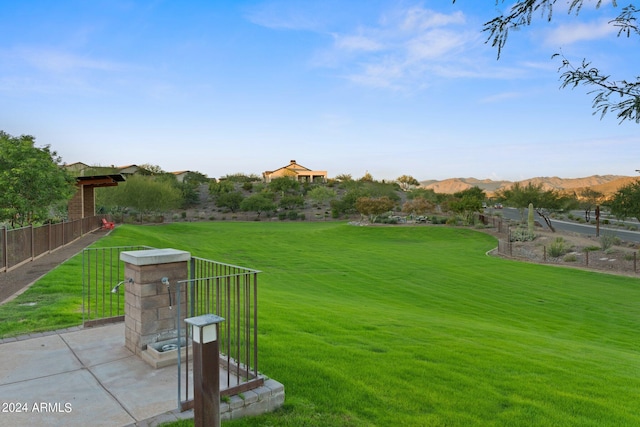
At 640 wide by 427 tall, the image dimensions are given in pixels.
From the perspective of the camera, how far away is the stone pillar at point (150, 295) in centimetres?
543

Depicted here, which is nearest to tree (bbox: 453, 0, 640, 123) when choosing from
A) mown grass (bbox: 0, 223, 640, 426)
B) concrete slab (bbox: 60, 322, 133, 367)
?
mown grass (bbox: 0, 223, 640, 426)

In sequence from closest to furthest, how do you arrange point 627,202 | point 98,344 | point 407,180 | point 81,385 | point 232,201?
point 81,385 < point 98,344 < point 627,202 < point 232,201 < point 407,180

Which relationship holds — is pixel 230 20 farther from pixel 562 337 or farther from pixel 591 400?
pixel 591 400

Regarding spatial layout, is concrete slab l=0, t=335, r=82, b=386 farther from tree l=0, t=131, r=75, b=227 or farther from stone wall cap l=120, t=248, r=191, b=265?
tree l=0, t=131, r=75, b=227

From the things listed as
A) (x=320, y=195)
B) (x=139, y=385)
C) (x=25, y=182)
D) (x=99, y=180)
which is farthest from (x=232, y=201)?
(x=139, y=385)

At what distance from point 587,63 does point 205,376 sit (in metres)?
4.02

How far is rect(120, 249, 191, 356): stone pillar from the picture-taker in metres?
5.43

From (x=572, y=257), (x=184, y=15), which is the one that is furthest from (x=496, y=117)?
(x=184, y=15)

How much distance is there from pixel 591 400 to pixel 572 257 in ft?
67.4

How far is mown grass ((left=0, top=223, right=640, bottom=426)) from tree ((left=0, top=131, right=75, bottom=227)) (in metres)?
6.66

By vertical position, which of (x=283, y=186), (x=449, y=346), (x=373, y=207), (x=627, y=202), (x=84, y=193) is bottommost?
(x=449, y=346)

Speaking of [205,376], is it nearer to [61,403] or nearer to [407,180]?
[61,403]

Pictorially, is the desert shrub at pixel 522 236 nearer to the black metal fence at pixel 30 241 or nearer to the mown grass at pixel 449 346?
the mown grass at pixel 449 346

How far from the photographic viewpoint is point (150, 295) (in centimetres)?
549
